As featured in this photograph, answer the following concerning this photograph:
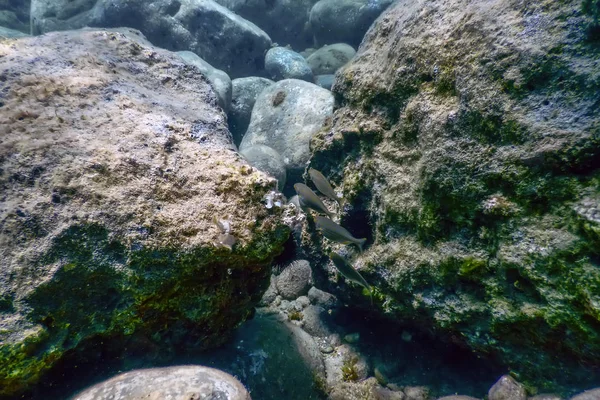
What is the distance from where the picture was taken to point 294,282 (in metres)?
4.54

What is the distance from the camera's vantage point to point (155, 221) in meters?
2.10

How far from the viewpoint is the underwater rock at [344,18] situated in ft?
35.7

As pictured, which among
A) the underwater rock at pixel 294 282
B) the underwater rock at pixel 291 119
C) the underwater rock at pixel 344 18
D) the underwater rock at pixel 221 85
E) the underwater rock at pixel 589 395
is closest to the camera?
the underwater rock at pixel 589 395

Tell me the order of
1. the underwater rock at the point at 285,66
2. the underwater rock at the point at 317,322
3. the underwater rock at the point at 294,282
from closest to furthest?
the underwater rock at the point at 317,322
the underwater rock at the point at 294,282
the underwater rock at the point at 285,66

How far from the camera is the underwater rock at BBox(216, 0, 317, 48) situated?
12.4 m

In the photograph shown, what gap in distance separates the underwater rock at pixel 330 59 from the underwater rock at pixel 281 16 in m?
2.55

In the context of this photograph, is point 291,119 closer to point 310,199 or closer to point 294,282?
point 294,282

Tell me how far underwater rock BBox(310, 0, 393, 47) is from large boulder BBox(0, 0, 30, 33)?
37.6 ft

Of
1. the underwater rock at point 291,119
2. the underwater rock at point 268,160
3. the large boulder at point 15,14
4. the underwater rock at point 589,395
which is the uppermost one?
the underwater rock at point 589,395

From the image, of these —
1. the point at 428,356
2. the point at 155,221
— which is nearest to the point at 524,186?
the point at 428,356

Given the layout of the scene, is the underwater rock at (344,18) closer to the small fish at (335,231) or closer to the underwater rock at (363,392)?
the small fish at (335,231)

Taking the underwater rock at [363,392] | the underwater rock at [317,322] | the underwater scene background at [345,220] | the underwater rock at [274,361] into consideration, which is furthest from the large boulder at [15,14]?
the underwater rock at [363,392]

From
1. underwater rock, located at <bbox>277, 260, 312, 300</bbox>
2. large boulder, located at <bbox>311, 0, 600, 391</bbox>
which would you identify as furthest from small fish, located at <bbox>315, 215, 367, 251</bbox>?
underwater rock, located at <bbox>277, 260, 312, 300</bbox>

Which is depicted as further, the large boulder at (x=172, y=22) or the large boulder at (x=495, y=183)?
the large boulder at (x=172, y=22)
